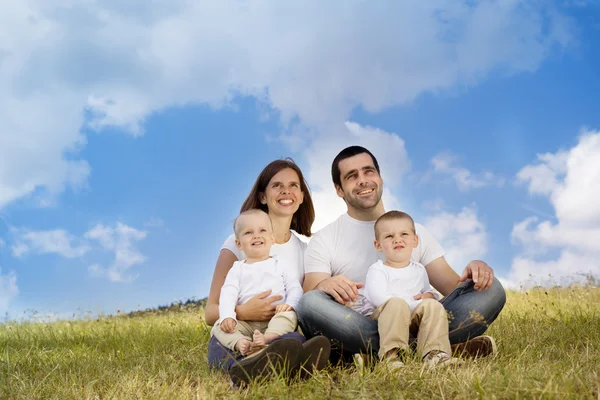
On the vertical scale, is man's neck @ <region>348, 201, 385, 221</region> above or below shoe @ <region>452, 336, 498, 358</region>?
above

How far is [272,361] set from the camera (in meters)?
3.87

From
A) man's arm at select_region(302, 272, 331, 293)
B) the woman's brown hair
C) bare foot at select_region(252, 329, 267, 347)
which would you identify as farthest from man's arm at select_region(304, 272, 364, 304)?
the woman's brown hair

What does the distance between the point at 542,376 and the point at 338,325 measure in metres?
1.45

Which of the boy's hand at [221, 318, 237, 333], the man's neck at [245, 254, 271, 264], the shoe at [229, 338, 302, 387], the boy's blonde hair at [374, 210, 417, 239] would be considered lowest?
the shoe at [229, 338, 302, 387]

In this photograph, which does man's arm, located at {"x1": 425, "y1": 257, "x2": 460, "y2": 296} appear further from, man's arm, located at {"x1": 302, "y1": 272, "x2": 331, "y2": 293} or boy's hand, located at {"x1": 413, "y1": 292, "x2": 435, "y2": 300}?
man's arm, located at {"x1": 302, "y1": 272, "x2": 331, "y2": 293}

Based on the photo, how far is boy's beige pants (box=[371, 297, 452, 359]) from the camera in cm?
418

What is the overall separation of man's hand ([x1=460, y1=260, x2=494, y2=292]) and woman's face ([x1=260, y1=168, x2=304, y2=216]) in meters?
1.51

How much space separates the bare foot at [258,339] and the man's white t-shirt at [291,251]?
0.81 meters

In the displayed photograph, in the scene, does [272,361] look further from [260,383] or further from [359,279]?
[359,279]

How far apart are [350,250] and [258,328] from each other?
3.39 feet

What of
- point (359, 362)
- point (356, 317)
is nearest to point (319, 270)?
point (356, 317)

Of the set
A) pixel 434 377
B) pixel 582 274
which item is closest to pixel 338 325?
pixel 434 377

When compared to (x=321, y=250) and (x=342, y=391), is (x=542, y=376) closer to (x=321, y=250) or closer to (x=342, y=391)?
(x=342, y=391)

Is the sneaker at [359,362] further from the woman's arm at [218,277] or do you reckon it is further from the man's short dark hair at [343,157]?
the man's short dark hair at [343,157]
